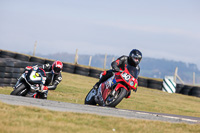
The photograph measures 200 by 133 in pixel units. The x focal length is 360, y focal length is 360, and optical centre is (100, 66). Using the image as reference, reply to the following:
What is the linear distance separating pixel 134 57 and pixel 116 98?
1177 mm

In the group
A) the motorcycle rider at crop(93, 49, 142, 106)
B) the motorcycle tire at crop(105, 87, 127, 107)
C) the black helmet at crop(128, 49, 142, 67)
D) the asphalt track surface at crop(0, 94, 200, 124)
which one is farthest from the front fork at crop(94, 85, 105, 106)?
the asphalt track surface at crop(0, 94, 200, 124)

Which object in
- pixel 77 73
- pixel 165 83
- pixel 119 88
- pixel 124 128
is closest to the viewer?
pixel 124 128

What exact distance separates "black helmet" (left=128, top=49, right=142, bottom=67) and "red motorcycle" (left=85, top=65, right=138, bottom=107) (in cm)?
13

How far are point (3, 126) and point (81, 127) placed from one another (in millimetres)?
1031

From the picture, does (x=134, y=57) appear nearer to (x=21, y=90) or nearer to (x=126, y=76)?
(x=126, y=76)

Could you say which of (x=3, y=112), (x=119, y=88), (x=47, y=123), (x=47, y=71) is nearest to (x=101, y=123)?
(x=47, y=123)

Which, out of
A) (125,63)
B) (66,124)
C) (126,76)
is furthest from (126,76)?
(66,124)

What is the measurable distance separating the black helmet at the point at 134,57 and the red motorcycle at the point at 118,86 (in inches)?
5.0

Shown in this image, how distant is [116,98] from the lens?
862cm

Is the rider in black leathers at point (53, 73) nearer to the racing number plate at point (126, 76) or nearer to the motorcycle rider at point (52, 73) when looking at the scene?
the motorcycle rider at point (52, 73)

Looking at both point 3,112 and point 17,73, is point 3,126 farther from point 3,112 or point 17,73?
point 17,73

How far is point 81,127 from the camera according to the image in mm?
4805

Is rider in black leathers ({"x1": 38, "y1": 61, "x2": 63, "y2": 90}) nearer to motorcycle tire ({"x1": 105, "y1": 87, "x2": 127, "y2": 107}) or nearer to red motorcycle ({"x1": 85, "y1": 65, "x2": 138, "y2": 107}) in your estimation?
red motorcycle ({"x1": 85, "y1": 65, "x2": 138, "y2": 107})

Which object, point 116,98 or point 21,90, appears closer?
point 116,98
